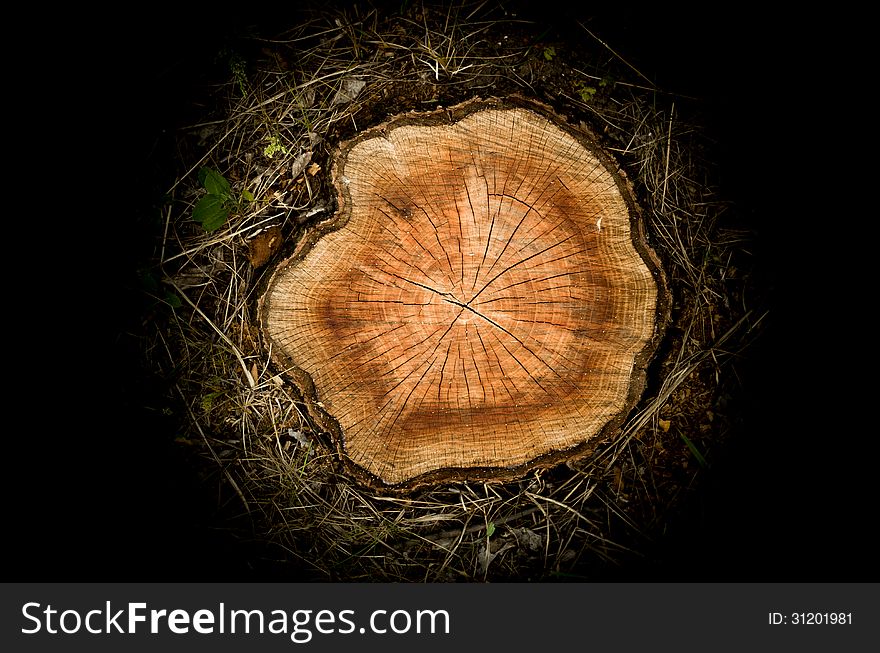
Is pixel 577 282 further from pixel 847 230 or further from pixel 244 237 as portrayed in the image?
pixel 847 230

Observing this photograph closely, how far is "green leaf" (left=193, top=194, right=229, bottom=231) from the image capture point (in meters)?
1.50

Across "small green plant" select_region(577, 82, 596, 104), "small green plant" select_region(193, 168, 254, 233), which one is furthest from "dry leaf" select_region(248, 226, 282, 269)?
"small green plant" select_region(577, 82, 596, 104)

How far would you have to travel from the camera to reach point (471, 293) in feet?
4.02

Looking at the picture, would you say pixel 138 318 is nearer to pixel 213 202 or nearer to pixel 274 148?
pixel 213 202

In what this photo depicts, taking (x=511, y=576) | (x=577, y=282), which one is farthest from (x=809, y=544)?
(x=577, y=282)

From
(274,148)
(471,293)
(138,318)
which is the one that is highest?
(274,148)

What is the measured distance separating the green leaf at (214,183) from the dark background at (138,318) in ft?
0.63

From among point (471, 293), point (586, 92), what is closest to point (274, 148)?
point (471, 293)

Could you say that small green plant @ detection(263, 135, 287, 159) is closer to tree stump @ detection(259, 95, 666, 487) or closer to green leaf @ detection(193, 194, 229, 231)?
green leaf @ detection(193, 194, 229, 231)

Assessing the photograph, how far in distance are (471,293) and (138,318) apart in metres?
1.11

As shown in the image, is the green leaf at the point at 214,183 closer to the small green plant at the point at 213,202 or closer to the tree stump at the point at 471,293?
the small green plant at the point at 213,202

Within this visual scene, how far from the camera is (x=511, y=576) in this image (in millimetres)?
1618

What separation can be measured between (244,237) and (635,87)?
136 centimetres

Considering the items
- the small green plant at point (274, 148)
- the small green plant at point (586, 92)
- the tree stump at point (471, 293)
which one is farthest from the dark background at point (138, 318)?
the tree stump at point (471, 293)
